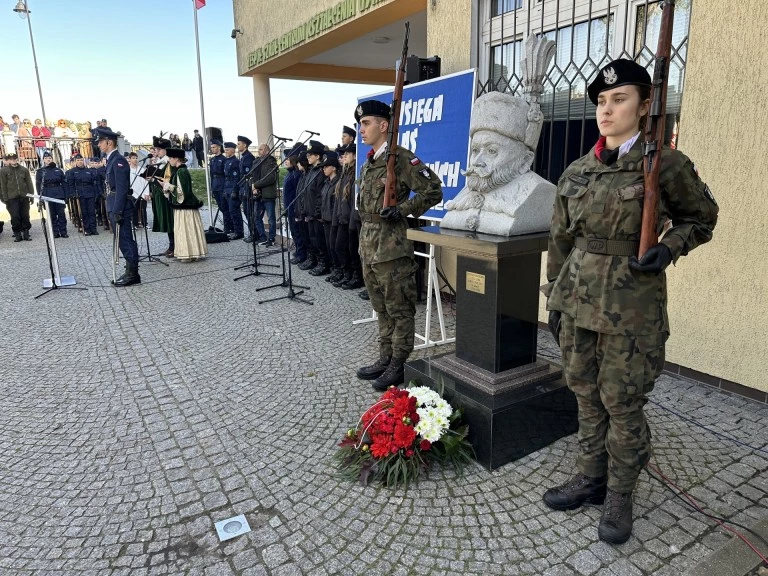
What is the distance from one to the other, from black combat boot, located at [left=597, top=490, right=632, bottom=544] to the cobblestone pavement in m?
0.05

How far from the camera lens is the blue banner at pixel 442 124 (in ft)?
14.8

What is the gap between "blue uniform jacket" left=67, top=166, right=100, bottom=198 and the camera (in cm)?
1195

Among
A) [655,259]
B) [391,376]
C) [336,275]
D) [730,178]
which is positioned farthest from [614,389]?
[336,275]

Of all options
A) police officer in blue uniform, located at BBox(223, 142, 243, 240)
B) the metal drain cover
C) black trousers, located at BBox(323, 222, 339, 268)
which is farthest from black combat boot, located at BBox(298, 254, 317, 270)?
the metal drain cover

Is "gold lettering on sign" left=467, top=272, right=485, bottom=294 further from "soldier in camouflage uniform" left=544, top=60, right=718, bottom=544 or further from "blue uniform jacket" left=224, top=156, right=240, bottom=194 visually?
"blue uniform jacket" left=224, top=156, right=240, bottom=194

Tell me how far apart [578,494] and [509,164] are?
5.68 ft

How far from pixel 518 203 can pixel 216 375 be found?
2628mm

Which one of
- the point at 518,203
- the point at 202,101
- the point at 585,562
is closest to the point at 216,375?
the point at 518,203

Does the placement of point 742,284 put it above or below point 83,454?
above

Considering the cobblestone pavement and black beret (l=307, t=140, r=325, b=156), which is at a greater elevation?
black beret (l=307, t=140, r=325, b=156)

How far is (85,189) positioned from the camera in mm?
11953

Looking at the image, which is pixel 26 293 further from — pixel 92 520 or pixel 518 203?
pixel 518 203

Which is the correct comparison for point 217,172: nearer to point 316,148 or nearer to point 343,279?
point 316,148

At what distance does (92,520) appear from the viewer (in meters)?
2.39
